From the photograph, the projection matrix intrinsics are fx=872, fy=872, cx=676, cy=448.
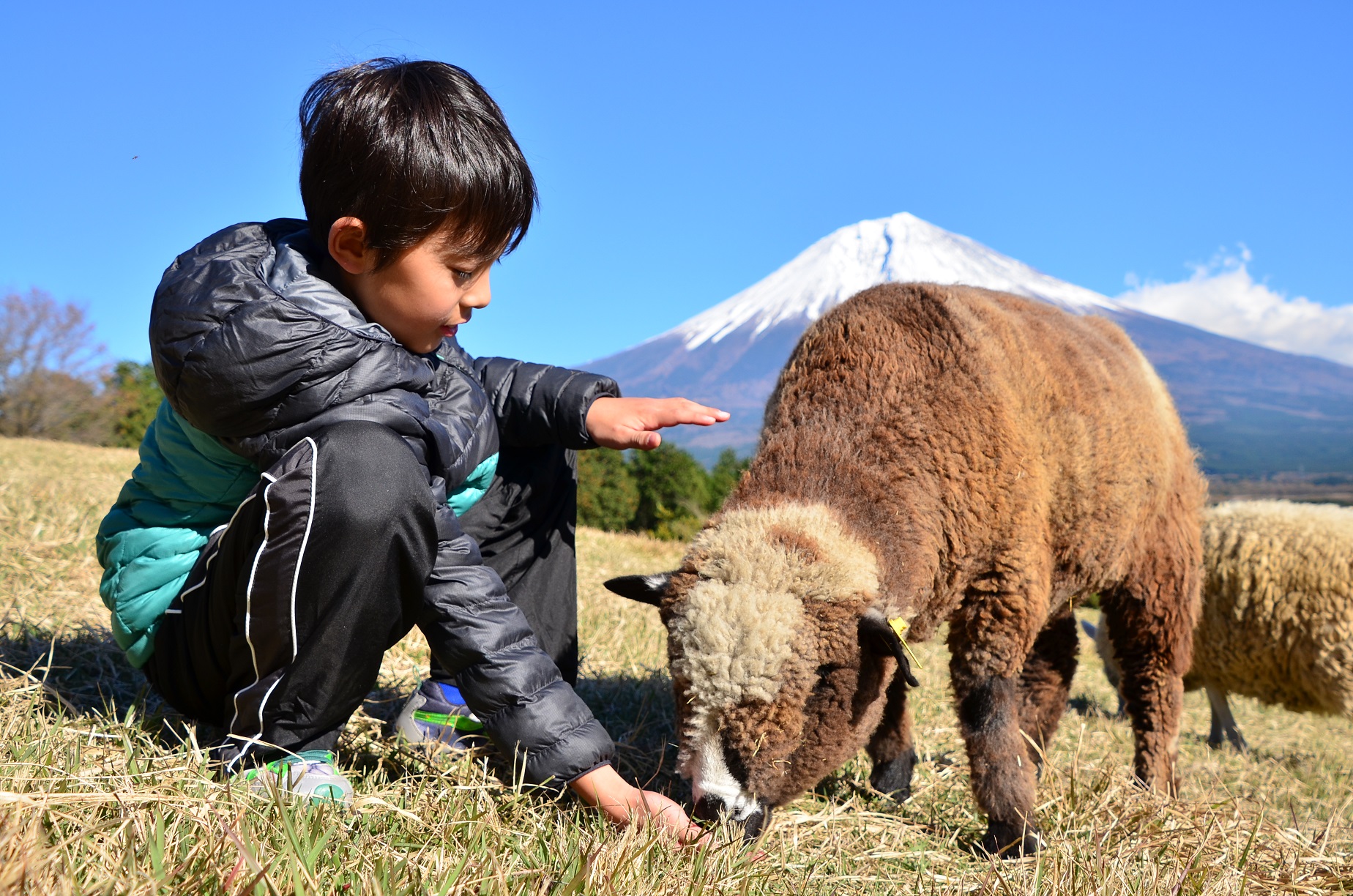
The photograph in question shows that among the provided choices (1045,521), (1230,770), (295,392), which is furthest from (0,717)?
(1230,770)

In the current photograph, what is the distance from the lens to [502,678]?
2.33 m

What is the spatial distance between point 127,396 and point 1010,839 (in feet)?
118

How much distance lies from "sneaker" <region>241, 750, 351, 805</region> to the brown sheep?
0.96 metres

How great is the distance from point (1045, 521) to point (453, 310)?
2.28 metres

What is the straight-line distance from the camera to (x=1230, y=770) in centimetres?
581

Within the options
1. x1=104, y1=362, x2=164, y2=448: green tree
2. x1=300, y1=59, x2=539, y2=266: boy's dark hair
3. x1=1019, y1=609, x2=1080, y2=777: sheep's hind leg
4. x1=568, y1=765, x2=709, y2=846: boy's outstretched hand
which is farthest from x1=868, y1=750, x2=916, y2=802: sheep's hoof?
x1=104, y1=362, x2=164, y2=448: green tree

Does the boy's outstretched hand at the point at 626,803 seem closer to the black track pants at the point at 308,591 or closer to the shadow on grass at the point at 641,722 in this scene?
the shadow on grass at the point at 641,722

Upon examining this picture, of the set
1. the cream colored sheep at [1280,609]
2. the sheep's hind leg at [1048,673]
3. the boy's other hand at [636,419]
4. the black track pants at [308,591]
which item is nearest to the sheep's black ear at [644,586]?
the boy's other hand at [636,419]

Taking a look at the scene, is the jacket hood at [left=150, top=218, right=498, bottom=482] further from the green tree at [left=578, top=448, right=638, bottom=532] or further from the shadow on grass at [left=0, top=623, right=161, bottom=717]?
the green tree at [left=578, top=448, right=638, bottom=532]

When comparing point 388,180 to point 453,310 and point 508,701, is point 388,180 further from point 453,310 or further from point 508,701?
point 508,701

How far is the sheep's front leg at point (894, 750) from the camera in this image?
365 centimetres

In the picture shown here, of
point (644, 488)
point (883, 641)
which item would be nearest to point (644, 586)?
point (883, 641)

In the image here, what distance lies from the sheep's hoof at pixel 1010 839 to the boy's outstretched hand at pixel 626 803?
3.95 ft

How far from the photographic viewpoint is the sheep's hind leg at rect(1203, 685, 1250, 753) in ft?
27.6
